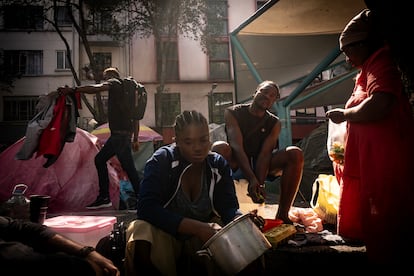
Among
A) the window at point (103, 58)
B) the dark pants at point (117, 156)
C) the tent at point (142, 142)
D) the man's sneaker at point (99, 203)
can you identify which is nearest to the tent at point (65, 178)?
the man's sneaker at point (99, 203)

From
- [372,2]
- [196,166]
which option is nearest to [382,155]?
[372,2]

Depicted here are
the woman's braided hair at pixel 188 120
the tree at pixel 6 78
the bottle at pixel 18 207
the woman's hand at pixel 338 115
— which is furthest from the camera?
the tree at pixel 6 78

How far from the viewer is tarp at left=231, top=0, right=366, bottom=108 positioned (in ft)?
15.6

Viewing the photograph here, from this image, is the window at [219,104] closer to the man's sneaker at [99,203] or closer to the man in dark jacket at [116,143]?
the man in dark jacket at [116,143]

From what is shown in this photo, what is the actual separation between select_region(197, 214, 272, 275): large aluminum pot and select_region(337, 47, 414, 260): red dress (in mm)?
775

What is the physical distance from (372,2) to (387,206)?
110cm

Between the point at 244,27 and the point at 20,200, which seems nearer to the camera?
the point at 20,200

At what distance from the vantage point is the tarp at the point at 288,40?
4.75 metres

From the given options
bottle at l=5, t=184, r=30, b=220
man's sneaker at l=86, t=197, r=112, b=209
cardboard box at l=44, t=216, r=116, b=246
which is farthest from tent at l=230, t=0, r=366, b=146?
bottle at l=5, t=184, r=30, b=220

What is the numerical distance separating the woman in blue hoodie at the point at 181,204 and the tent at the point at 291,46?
129 inches

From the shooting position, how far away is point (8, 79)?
60.7ft

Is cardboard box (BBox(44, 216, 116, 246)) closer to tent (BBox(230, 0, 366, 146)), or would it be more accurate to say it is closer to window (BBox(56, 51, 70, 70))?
tent (BBox(230, 0, 366, 146))

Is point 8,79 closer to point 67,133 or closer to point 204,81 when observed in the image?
point 204,81

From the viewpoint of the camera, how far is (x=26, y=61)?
19734 mm
